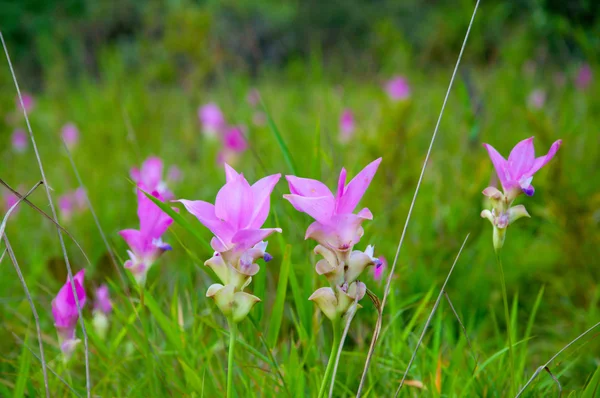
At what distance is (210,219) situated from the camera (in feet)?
1.63

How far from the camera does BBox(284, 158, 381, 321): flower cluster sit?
1.60 feet

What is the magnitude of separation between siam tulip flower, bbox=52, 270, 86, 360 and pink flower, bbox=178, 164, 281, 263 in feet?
0.88

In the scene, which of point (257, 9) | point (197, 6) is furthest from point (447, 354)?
point (257, 9)

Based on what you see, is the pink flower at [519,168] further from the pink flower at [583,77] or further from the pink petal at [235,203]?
the pink flower at [583,77]

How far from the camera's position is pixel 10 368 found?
0.98 meters

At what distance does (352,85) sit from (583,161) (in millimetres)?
2516

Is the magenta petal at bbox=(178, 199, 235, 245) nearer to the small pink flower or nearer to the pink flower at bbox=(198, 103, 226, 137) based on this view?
the pink flower at bbox=(198, 103, 226, 137)

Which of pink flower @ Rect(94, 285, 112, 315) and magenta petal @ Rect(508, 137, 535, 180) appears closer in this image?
magenta petal @ Rect(508, 137, 535, 180)

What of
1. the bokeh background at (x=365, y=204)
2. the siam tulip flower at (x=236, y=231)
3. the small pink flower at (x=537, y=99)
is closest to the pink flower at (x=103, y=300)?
the bokeh background at (x=365, y=204)

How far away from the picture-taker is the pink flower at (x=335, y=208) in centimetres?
49

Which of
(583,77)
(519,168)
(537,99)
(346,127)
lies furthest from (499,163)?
(583,77)

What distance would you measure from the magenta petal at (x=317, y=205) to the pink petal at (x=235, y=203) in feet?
0.15

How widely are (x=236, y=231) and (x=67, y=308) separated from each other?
0.31 m

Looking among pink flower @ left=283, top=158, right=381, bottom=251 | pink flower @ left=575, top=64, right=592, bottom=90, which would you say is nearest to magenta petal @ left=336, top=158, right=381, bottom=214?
pink flower @ left=283, top=158, right=381, bottom=251
